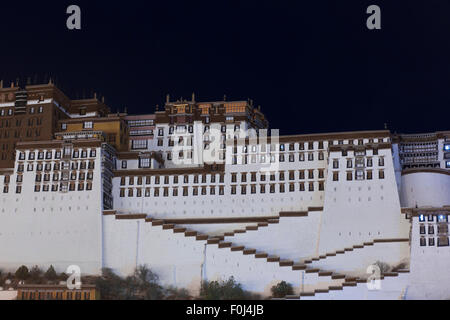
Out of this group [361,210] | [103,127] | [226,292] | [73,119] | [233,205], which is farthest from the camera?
[73,119]

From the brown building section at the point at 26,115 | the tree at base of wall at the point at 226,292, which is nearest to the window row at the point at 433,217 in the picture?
the tree at base of wall at the point at 226,292

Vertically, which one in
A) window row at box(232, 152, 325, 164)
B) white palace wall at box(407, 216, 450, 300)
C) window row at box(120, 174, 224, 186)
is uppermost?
window row at box(232, 152, 325, 164)

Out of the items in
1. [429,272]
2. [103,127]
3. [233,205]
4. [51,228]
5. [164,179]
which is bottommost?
[429,272]

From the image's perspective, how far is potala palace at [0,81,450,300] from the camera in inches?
3310

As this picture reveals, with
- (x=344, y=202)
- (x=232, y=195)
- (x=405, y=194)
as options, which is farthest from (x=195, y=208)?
(x=405, y=194)

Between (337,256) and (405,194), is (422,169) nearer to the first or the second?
(405,194)

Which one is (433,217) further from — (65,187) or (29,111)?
(29,111)

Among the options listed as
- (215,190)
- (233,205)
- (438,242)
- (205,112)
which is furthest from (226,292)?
(205,112)

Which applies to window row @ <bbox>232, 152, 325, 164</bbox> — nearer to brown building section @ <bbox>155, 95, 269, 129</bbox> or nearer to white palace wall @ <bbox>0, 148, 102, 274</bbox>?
brown building section @ <bbox>155, 95, 269, 129</bbox>

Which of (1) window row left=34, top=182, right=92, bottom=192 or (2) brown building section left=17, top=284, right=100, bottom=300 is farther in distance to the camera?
(1) window row left=34, top=182, right=92, bottom=192

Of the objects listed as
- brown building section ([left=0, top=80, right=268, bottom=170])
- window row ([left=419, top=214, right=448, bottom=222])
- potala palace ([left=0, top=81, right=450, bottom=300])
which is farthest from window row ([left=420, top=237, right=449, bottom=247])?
brown building section ([left=0, top=80, right=268, bottom=170])

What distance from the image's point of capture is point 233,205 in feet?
313

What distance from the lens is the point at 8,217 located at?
97.9 m
